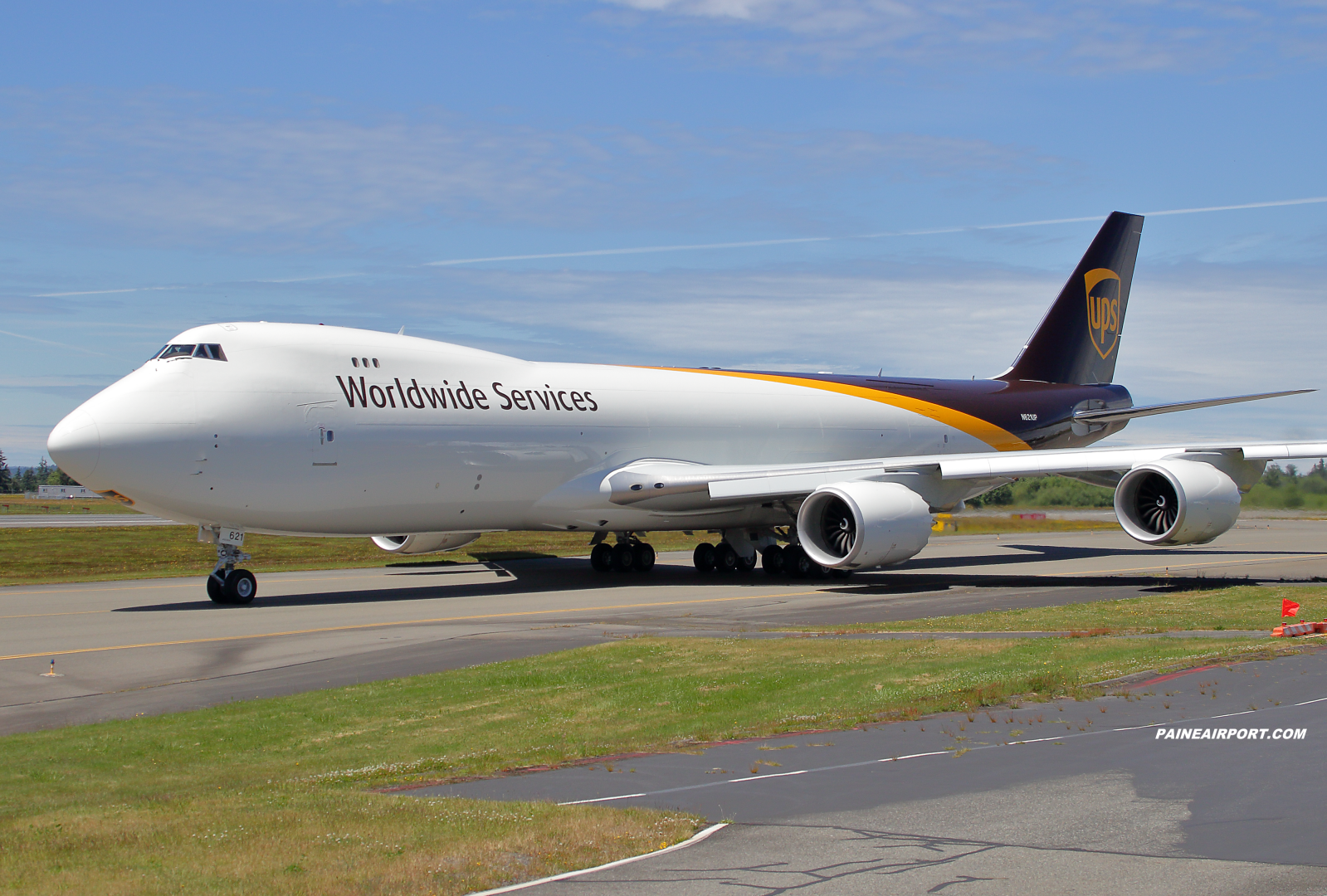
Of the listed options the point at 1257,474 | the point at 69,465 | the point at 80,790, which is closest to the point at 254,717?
the point at 80,790

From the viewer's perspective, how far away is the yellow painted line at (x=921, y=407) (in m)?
34.0

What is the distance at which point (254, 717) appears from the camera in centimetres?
1184

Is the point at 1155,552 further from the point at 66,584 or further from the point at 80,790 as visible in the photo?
the point at 80,790

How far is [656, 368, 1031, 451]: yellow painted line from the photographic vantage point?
111 ft

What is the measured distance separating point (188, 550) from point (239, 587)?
1923 centimetres

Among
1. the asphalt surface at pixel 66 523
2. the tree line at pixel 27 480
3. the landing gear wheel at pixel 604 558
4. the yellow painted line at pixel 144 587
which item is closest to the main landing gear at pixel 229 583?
the yellow painted line at pixel 144 587

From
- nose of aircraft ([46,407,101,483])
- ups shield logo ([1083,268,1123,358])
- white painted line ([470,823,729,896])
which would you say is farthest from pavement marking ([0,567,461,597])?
ups shield logo ([1083,268,1123,358])

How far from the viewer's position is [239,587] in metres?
23.2

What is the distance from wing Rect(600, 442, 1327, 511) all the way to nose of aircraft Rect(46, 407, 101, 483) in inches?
450

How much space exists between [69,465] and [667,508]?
13.5 m

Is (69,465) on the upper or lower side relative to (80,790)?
upper

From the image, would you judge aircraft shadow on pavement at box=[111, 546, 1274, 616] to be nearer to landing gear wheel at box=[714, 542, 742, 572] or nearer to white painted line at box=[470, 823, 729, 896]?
landing gear wheel at box=[714, 542, 742, 572]

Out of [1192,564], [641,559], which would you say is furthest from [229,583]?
[1192,564]

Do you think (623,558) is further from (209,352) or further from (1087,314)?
(1087,314)
